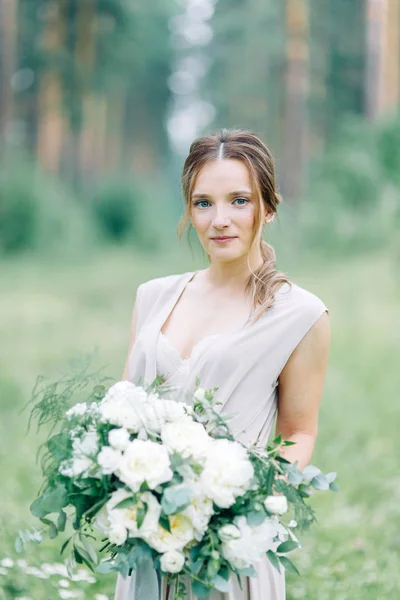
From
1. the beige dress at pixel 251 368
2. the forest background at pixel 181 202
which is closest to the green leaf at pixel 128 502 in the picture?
the beige dress at pixel 251 368

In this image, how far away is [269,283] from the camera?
221 cm

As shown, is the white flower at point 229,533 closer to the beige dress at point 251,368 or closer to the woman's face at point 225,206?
the beige dress at point 251,368

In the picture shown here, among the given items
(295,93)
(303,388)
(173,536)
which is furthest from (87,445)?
→ (295,93)

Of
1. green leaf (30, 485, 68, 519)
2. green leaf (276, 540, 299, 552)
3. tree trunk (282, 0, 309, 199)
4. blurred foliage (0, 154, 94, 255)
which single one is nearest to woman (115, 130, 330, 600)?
green leaf (276, 540, 299, 552)

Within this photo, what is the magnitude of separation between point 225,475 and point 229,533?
4.8 inches

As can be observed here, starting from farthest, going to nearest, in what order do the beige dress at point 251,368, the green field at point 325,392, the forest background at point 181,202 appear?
the forest background at point 181,202 → the green field at point 325,392 → the beige dress at point 251,368

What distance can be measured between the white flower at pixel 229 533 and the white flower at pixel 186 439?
15 centimetres

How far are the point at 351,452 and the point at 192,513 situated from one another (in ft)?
15.2

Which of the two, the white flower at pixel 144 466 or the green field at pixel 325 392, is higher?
the white flower at pixel 144 466

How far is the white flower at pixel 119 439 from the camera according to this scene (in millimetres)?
1737

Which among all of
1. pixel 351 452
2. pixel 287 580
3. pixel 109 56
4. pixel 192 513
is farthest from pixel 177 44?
pixel 192 513

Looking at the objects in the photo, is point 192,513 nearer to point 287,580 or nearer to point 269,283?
point 269,283

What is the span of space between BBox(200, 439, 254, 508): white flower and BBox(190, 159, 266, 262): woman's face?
25.0 inches

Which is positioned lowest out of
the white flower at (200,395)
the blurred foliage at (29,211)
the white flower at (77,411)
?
the blurred foliage at (29,211)
